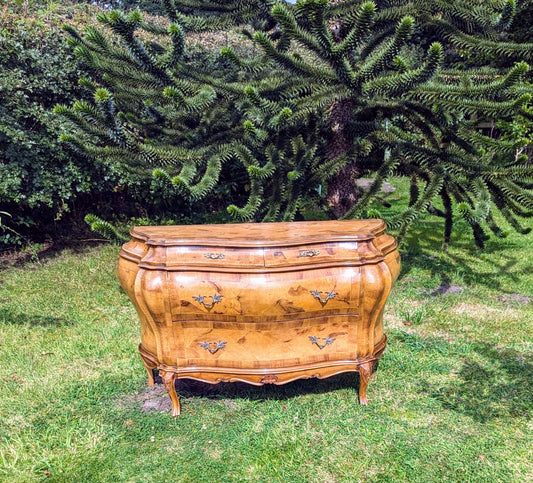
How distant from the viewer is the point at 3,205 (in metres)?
6.47

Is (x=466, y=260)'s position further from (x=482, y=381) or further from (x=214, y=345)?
(x=214, y=345)

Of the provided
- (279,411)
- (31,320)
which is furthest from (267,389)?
(31,320)

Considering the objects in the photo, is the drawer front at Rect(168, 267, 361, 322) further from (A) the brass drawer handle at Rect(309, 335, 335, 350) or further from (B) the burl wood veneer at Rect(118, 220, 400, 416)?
(A) the brass drawer handle at Rect(309, 335, 335, 350)

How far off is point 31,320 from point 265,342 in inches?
118

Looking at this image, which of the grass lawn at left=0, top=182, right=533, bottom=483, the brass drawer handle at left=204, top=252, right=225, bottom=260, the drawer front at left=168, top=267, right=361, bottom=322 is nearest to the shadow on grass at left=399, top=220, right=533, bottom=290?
the grass lawn at left=0, top=182, right=533, bottom=483

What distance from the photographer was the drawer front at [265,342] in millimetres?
2824

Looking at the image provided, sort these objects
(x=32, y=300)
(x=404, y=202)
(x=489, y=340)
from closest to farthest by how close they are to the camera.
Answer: (x=489, y=340) → (x=32, y=300) → (x=404, y=202)

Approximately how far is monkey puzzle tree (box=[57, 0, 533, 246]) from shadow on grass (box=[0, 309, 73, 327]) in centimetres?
177

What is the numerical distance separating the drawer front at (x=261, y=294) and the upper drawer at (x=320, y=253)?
7 centimetres

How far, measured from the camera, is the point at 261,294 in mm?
2686

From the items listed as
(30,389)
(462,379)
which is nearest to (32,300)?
(30,389)

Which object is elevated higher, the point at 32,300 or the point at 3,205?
the point at 3,205

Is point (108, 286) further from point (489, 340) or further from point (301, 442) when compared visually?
point (489, 340)

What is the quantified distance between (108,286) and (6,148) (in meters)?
2.33
